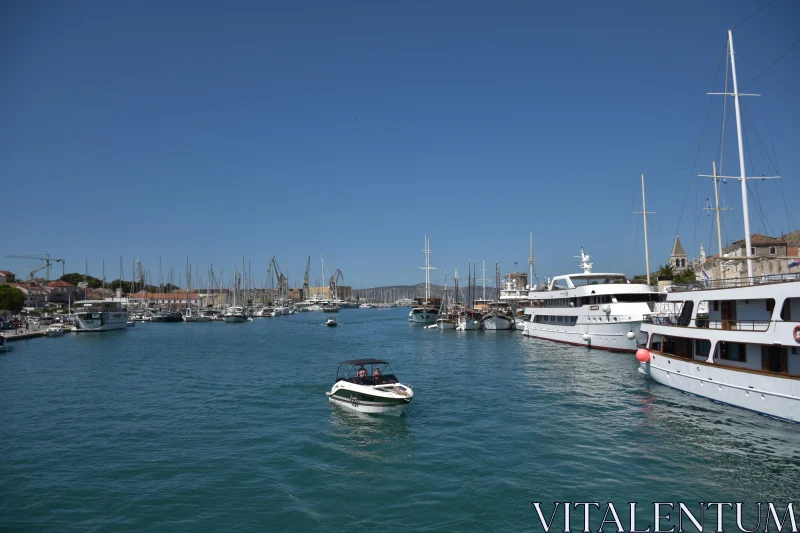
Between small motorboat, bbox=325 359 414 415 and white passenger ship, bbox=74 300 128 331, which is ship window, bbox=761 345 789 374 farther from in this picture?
white passenger ship, bbox=74 300 128 331

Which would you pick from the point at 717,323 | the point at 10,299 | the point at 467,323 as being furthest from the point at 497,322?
the point at 10,299

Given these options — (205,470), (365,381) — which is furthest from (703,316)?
(205,470)

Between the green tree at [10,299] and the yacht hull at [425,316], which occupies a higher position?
the green tree at [10,299]

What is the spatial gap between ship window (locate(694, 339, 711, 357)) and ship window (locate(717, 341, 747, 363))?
1.65m

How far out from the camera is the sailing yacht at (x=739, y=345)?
69.1 feet

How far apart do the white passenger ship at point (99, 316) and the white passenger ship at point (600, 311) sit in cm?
7583

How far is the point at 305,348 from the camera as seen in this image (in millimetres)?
60500

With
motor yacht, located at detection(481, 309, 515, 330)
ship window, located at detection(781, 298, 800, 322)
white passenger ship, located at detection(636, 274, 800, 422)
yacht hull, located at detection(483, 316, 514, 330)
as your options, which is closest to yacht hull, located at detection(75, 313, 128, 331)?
motor yacht, located at detection(481, 309, 515, 330)

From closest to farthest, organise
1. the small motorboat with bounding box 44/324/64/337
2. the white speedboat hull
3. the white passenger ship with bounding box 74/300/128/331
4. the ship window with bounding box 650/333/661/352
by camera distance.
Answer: the white speedboat hull → the ship window with bounding box 650/333/661/352 → the small motorboat with bounding box 44/324/64/337 → the white passenger ship with bounding box 74/300/128/331

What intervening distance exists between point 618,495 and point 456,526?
5.18 metres

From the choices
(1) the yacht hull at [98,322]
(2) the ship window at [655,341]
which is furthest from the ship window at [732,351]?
(1) the yacht hull at [98,322]

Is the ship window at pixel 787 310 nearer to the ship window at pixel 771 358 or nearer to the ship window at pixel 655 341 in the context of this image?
the ship window at pixel 771 358

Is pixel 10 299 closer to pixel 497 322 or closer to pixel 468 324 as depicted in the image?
pixel 468 324

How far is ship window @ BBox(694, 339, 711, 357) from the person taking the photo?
27388 mm
